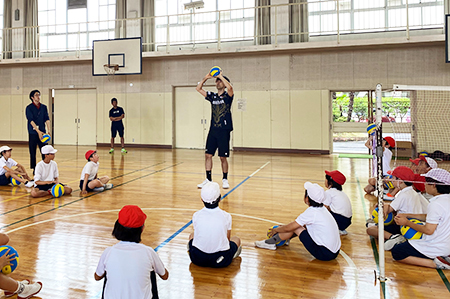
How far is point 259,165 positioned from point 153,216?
5.62 m

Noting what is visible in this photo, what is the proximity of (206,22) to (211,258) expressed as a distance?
13.2m

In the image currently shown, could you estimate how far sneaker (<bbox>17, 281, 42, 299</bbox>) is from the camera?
251 cm

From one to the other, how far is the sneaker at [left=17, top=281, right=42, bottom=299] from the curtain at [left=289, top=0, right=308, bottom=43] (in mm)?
12629

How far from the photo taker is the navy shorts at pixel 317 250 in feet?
10.2

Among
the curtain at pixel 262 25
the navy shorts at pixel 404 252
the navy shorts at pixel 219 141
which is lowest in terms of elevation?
the navy shorts at pixel 404 252

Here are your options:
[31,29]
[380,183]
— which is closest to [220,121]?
[380,183]

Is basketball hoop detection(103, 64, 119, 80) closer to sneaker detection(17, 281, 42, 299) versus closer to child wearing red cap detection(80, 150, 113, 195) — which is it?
child wearing red cap detection(80, 150, 113, 195)

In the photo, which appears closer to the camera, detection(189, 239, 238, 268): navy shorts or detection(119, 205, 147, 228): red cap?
detection(119, 205, 147, 228): red cap

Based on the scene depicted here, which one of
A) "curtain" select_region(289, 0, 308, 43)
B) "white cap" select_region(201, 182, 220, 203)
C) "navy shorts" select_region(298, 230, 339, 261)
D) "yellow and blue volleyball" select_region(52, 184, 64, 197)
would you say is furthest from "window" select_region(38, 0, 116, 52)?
"navy shorts" select_region(298, 230, 339, 261)

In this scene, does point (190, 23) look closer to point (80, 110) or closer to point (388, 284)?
point (80, 110)

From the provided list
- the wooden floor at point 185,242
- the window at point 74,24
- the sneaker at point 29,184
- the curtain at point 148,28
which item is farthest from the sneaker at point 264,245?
the window at point 74,24

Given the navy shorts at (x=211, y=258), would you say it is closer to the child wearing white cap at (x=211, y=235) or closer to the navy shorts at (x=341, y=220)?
Answer: the child wearing white cap at (x=211, y=235)

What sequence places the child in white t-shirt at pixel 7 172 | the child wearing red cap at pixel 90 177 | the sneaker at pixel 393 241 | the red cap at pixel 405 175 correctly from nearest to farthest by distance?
the sneaker at pixel 393 241
the red cap at pixel 405 175
the child wearing red cap at pixel 90 177
the child in white t-shirt at pixel 7 172

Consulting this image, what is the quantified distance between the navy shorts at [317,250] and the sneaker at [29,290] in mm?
2210
